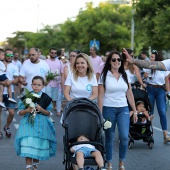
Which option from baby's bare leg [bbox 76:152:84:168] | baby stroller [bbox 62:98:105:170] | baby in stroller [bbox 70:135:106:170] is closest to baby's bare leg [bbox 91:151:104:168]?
baby in stroller [bbox 70:135:106:170]

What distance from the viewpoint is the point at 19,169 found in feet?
30.8

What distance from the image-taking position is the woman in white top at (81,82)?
8.71 meters

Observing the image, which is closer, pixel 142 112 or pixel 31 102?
pixel 31 102

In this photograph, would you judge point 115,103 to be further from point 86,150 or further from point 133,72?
point 133,72

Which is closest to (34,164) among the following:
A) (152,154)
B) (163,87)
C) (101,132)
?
(101,132)

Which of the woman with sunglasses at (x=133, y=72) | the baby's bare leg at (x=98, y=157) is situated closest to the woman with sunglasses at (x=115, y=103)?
the baby's bare leg at (x=98, y=157)

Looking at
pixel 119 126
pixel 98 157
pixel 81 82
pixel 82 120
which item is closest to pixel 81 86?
pixel 81 82

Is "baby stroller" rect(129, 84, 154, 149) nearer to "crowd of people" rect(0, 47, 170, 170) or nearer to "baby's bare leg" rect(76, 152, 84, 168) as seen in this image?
"crowd of people" rect(0, 47, 170, 170)

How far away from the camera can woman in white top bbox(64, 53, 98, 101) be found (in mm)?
8711

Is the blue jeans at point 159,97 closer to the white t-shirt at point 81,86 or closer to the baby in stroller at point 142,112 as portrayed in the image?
the baby in stroller at point 142,112

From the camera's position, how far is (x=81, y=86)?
8711 millimetres

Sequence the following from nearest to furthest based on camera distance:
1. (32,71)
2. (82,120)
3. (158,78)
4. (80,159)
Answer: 1. (80,159)
2. (82,120)
3. (158,78)
4. (32,71)

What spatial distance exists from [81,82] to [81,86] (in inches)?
2.7

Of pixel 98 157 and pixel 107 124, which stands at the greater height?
pixel 107 124
